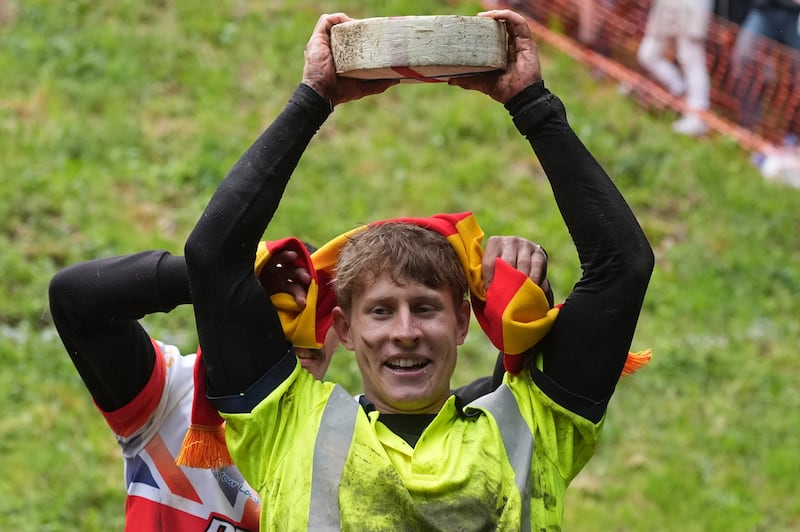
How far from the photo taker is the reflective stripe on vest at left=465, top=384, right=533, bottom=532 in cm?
281

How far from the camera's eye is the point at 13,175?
8.20 metres

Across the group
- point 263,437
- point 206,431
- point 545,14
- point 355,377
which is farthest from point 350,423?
point 545,14

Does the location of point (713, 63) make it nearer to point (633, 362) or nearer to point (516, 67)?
point (633, 362)

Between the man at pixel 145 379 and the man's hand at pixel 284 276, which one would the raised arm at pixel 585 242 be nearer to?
the man's hand at pixel 284 276

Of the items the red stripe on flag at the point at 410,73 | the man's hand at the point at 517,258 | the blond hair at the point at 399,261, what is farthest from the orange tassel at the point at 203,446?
the red stripe on flag at the point at 410,73

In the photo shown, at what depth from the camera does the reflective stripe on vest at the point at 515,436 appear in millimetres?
2814

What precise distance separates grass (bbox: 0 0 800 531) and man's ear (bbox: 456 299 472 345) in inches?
131

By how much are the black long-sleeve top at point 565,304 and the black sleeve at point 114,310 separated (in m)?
0.42

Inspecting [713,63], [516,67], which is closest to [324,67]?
[516,67]

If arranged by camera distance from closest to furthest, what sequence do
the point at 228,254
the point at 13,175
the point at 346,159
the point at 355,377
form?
the point at 228,254 < the point at 355,377 < the point at 13,175 < the point at 346,159

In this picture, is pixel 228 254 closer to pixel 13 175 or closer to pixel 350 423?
pixel 350 423

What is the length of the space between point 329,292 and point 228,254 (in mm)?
464

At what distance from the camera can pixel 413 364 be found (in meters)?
3.02

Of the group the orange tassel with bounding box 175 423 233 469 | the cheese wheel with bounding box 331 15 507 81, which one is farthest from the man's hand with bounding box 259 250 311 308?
the cheese wheel with bounding box 331 15 507 81
